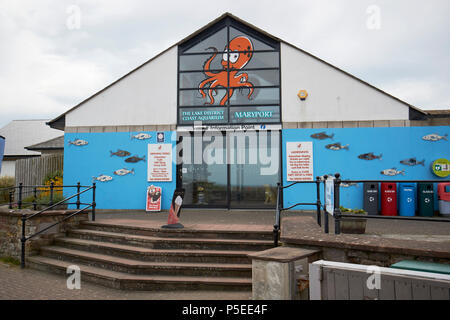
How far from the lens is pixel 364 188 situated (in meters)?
10.2

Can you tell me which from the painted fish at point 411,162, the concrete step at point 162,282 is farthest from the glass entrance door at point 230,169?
the concrete step at point 162,282

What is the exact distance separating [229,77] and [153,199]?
4.58m

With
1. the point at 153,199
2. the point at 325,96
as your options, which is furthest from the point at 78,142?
the point at 325,96

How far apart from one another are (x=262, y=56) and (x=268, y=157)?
327cm

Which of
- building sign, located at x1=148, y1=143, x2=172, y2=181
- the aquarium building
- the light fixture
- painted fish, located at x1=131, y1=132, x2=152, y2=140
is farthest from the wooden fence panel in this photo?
the light fixture

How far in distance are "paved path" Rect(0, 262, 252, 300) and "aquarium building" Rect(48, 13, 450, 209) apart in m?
5.38

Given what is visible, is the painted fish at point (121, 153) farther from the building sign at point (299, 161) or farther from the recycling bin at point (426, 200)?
the recycling bin at point (426, 200)

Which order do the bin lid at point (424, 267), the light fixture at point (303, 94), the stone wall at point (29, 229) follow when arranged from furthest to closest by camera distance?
the light fixture at point (303, 94) → the stone wall at point (29, 229) → the bin lid at point (424, 267)

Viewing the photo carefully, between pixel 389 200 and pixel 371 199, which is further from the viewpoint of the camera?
pixel 371 199

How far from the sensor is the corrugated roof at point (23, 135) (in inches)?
1000

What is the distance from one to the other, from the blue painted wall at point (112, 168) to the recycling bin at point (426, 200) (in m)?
7.18

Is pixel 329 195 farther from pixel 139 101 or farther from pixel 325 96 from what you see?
pixel 139 101

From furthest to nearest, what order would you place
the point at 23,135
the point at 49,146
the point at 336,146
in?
1. the point at 23,135
2. the point at 49,146
3. the point at 336,146

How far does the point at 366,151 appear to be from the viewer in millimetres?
10547
